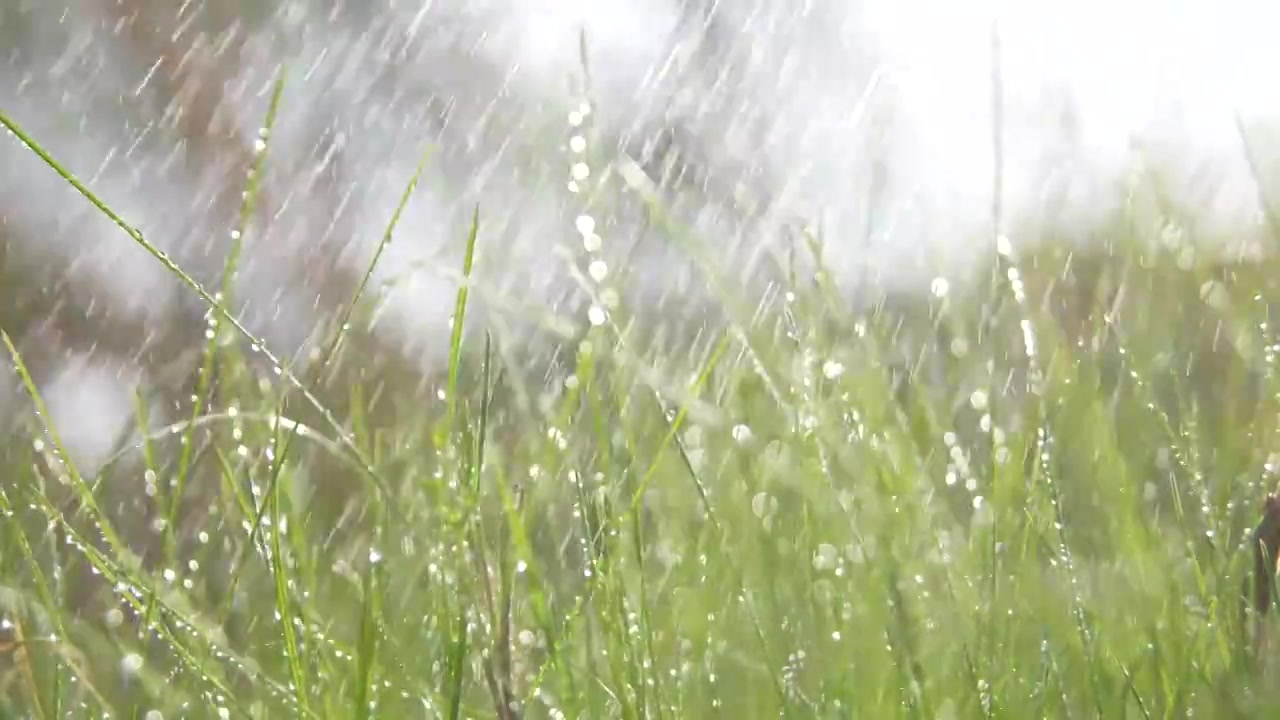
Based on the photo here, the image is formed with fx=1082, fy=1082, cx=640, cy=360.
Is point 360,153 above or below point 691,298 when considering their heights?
above

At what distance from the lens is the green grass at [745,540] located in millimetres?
479

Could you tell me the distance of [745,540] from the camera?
2.50ft

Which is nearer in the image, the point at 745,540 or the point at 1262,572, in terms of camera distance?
the point at 1262,572

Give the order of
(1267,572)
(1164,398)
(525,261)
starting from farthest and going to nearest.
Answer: (1164,398) → (525,261) → (1267,572)

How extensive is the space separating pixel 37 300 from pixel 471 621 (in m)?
4.71

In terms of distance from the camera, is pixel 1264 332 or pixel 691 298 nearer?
pixel 1264 332

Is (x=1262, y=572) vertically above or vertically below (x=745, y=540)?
below

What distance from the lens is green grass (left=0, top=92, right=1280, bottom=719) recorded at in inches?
18.9

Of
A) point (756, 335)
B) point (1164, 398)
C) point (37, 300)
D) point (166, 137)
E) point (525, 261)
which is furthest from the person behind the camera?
point (166, 137)

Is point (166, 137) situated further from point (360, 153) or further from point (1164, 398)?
point (1164, 398)

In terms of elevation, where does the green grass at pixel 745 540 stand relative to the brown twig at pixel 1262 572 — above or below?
above

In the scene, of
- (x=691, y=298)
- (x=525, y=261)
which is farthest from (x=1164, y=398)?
(x=525, y=261)

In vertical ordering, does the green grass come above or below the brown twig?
above

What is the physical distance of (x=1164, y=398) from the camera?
134 cm
